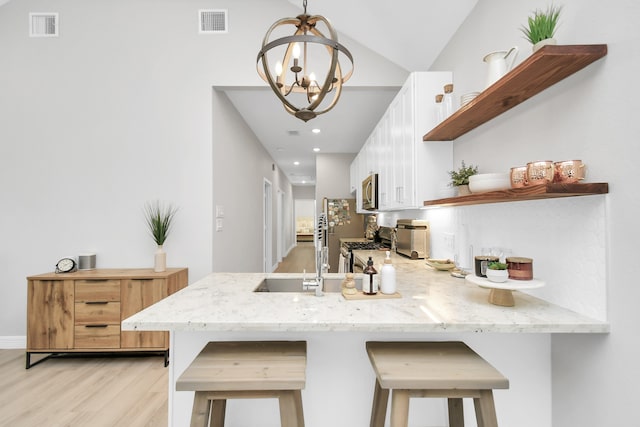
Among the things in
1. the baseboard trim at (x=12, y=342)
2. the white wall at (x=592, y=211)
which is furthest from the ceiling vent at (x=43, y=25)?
the white wall at (x=592, y=211)

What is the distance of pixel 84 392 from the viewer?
2170mm

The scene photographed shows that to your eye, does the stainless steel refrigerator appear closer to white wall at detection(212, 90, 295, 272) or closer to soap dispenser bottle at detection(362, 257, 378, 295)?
white wall at detection(212, 90, 295, 272)

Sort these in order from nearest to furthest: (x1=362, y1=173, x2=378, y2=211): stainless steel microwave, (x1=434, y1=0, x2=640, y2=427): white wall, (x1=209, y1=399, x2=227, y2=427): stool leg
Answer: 1. (x1=434, y1=0, x2=640, y2=427): white wall
2. (x1=209, y1=399, x2=227, y2=427): stool leg
3. (x1=362, y1=173, x2=378, y2=211): stainless steel microwave

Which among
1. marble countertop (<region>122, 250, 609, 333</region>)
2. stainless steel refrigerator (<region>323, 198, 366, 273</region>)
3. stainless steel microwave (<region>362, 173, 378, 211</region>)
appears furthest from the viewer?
stainless steel refrigerator (<region>323, 198, 366, 273</region>)

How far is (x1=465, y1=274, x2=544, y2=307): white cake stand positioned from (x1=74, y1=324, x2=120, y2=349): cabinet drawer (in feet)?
9.47

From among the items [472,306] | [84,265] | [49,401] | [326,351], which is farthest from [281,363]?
[84,265]

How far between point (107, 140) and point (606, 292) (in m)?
3.83

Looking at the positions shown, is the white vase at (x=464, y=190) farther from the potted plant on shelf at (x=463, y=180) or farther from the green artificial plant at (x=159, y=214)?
the green artificial plant at (x=159, y=214)

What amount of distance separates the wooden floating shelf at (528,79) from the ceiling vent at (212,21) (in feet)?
8.04

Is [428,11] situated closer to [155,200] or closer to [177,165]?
[177,165]

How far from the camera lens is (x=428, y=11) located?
221 centimetres

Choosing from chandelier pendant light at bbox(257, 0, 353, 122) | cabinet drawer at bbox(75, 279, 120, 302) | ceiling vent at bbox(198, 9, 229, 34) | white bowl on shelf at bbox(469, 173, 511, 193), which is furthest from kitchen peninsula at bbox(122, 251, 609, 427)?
Result: ceiling vent at bbox(198, 9, 229, 34)

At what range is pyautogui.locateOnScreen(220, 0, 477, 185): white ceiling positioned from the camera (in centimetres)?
226

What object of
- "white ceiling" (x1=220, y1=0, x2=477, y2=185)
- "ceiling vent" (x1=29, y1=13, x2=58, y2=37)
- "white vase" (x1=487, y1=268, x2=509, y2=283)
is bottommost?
"white vase" (x1=487, y1=268, x2=509, y2=283)
